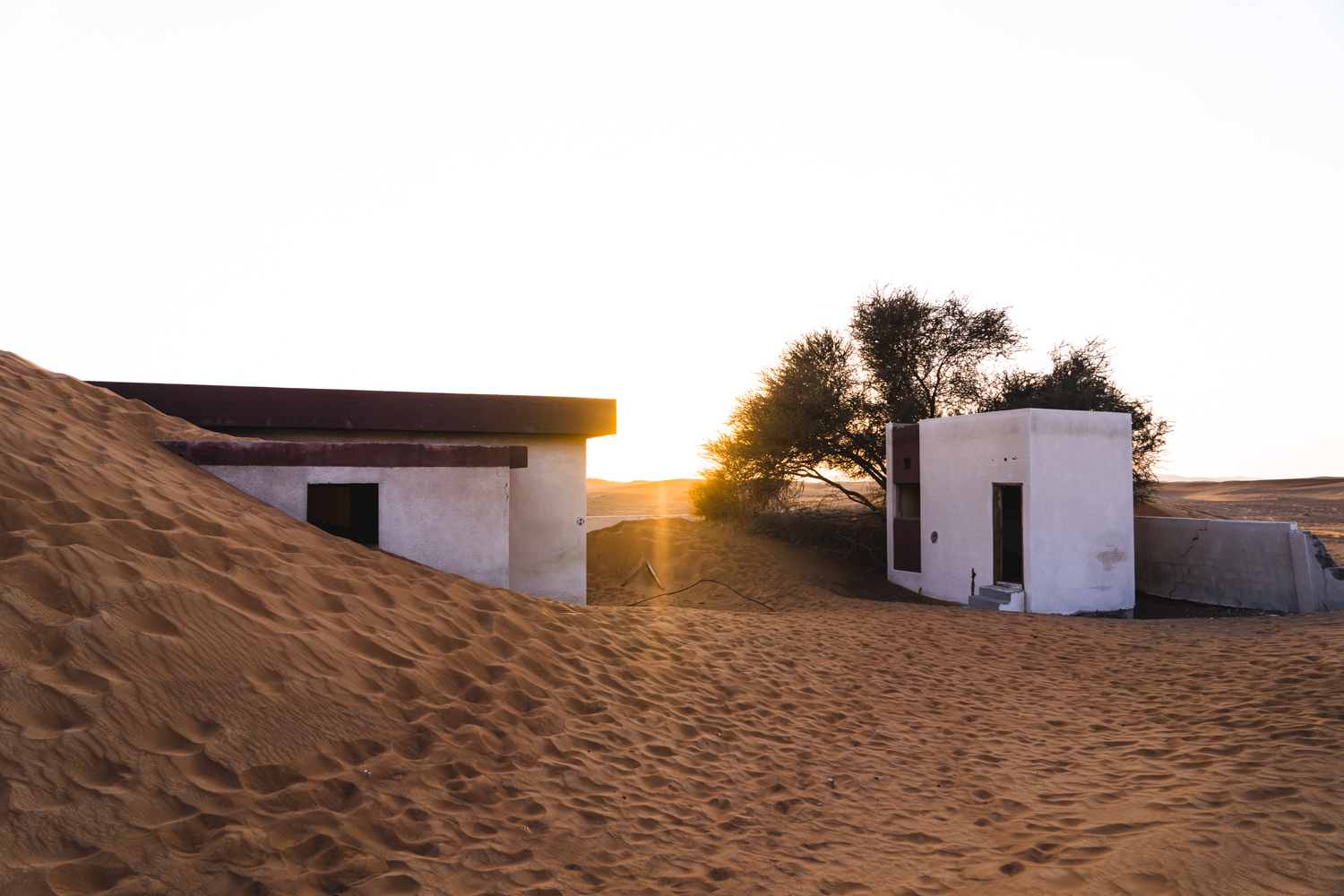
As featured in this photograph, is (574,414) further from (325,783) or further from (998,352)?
(998,352)

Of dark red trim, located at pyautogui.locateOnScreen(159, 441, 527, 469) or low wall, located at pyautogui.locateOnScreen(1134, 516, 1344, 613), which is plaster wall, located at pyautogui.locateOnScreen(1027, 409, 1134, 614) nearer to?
low wall, located at pyautogui.locateOnScreen(1134, 516, 1344, 613)

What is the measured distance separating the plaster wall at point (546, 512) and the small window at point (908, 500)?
759 cm

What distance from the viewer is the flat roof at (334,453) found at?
702 centimetres

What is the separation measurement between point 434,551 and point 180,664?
3981mm

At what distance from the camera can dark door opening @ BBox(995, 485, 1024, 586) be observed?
12.0m

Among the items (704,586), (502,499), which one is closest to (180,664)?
(502,499)

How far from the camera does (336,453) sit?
7.56 meters

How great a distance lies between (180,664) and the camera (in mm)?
3777

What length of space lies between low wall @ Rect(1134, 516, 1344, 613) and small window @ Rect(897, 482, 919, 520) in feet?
15.2

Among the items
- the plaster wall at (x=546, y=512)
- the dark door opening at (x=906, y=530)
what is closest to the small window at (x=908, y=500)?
the dark door opening at (x=906, y=530)

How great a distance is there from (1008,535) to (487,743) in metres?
13.9

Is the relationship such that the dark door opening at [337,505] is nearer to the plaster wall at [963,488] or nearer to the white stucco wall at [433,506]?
the white stucco wall at [433,506]

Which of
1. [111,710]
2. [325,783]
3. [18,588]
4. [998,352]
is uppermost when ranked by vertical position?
[998,352]

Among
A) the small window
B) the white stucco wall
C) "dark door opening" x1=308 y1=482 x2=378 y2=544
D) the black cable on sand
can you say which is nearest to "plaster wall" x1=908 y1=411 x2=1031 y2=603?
the small window
